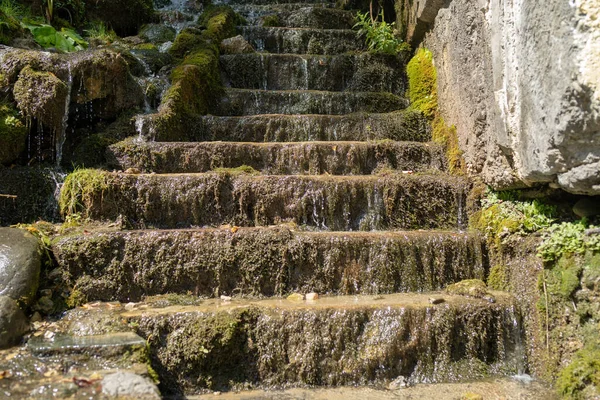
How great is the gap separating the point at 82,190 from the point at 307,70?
459cm

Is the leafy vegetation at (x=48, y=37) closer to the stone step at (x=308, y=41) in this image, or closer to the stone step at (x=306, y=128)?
the stone step at (x=306, y=128)

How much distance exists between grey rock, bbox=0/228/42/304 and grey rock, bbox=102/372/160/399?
1.40 meters

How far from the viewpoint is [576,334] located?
390cm

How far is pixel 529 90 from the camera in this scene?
13.4ft

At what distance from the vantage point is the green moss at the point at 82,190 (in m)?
5.18

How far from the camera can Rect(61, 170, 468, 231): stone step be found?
5254mm

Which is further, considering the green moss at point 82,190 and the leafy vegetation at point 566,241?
the green moss at point 82,190

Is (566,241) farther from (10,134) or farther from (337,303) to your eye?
(10,134)

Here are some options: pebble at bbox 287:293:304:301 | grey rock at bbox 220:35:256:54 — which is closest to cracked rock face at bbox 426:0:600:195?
pebble at bbox 287:293:304:301

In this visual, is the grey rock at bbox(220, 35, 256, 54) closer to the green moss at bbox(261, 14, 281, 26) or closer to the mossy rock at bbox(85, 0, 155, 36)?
the green moss at bbox(261, 14, 281, 26)

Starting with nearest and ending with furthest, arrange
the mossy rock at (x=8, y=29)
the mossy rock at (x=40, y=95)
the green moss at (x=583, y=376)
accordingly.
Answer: the green moss at (x=583, y=376)
the mossy rock at (x=40, y=95)
the mossy rock at (x=8, y=29)

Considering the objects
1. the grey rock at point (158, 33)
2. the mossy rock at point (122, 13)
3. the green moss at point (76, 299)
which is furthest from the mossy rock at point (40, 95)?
the mossy rock at point (122, 13)

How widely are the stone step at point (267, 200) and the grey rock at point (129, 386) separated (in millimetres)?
2291

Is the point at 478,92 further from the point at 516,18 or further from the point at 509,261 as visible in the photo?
the point at 509,261
